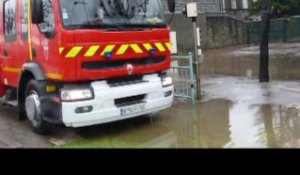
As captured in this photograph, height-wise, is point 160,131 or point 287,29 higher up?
point 287,29

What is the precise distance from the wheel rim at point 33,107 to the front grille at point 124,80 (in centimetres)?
125

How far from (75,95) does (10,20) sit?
2701mm

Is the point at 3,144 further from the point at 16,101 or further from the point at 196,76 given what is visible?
the point at 196,76

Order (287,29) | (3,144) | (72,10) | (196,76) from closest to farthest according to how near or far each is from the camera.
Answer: (72,10), (3,144), (196,76), (287,29)

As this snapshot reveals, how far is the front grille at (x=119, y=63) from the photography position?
6.83 m

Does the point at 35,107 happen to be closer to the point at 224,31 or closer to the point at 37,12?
the point at 37,12

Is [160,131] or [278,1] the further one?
[278,1]

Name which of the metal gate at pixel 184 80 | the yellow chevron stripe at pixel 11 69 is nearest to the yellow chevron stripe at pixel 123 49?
the yellow chevron stripe at pixel 11 69

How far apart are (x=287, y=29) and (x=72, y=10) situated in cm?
2627

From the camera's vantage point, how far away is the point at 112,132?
25.1ft

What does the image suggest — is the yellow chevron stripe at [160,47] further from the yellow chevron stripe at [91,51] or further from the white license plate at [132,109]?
the yellow chevron stripe at [91,51]

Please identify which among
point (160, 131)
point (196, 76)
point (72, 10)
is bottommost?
point (160, 131)
